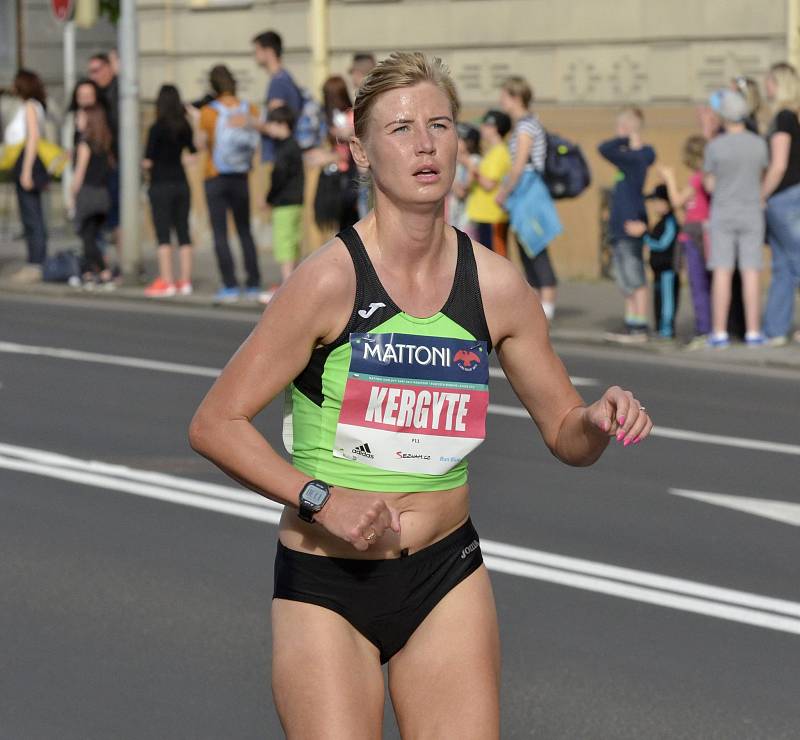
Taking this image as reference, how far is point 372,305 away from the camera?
3.92 m

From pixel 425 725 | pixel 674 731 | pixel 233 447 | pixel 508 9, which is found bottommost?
pixel 674 731

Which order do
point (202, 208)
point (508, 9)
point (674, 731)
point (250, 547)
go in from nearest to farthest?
point (674, 731) < point (250, 547) < point (508, 9) < point (202, 208)

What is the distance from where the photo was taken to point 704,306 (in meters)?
14.9

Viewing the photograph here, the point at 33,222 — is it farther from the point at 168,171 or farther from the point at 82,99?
the point at 168,171

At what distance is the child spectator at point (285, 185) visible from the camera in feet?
56.1

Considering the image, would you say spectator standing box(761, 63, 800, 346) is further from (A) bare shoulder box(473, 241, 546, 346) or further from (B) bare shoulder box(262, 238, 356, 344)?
(B) bare shoulder box(262, 238, 356, 344)

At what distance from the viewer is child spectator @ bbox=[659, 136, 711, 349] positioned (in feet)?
47.7

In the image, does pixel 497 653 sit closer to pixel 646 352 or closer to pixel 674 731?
pixel 674 731

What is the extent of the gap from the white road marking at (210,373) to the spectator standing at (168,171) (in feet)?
11.2

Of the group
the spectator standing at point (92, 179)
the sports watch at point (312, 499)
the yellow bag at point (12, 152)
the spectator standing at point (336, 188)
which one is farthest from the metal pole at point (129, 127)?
the sports watch at point (312, 499)

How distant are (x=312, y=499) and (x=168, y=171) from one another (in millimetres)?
14684

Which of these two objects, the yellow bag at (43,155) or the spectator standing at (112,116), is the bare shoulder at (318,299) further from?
the yellow bag at (43,155)

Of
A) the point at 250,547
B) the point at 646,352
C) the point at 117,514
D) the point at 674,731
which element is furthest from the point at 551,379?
the point at 646,352

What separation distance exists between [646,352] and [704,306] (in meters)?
0.56
